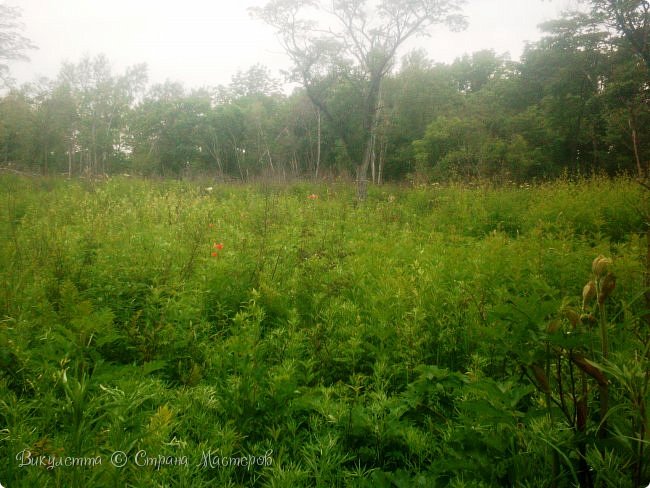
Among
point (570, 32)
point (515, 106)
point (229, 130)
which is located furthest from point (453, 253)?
point (229, 130)

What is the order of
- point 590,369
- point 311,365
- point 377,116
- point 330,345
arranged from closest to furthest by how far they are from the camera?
1. point 590,369
2. point 311,365
3. point 330,345
4. point 377,116

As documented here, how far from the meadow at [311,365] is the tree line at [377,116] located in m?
1.30

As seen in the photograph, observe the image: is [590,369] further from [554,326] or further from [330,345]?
[330,345]

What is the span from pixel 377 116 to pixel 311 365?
15.9m

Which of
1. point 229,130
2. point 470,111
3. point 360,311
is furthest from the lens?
point 229,130

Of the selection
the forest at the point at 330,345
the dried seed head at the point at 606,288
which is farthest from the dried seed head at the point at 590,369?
the dried seed head at the point at 606,288

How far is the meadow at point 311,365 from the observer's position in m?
1.12

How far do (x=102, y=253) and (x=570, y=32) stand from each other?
2412cm

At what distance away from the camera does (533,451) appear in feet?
3.91

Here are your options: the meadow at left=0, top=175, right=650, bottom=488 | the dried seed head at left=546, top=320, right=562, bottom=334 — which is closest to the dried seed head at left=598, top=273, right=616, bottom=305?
the meadow at left=0, top=175, right=650, bottom=488

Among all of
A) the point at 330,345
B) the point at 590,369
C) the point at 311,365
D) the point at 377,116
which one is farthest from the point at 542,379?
the point at 377,116

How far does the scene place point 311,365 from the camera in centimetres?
203

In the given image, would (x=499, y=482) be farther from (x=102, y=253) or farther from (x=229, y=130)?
(x=229, y=130)

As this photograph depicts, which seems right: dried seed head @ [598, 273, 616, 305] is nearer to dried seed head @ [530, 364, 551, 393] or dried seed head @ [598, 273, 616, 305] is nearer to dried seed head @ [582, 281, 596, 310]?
dried seed head @ [582, 281, 596, 310]
